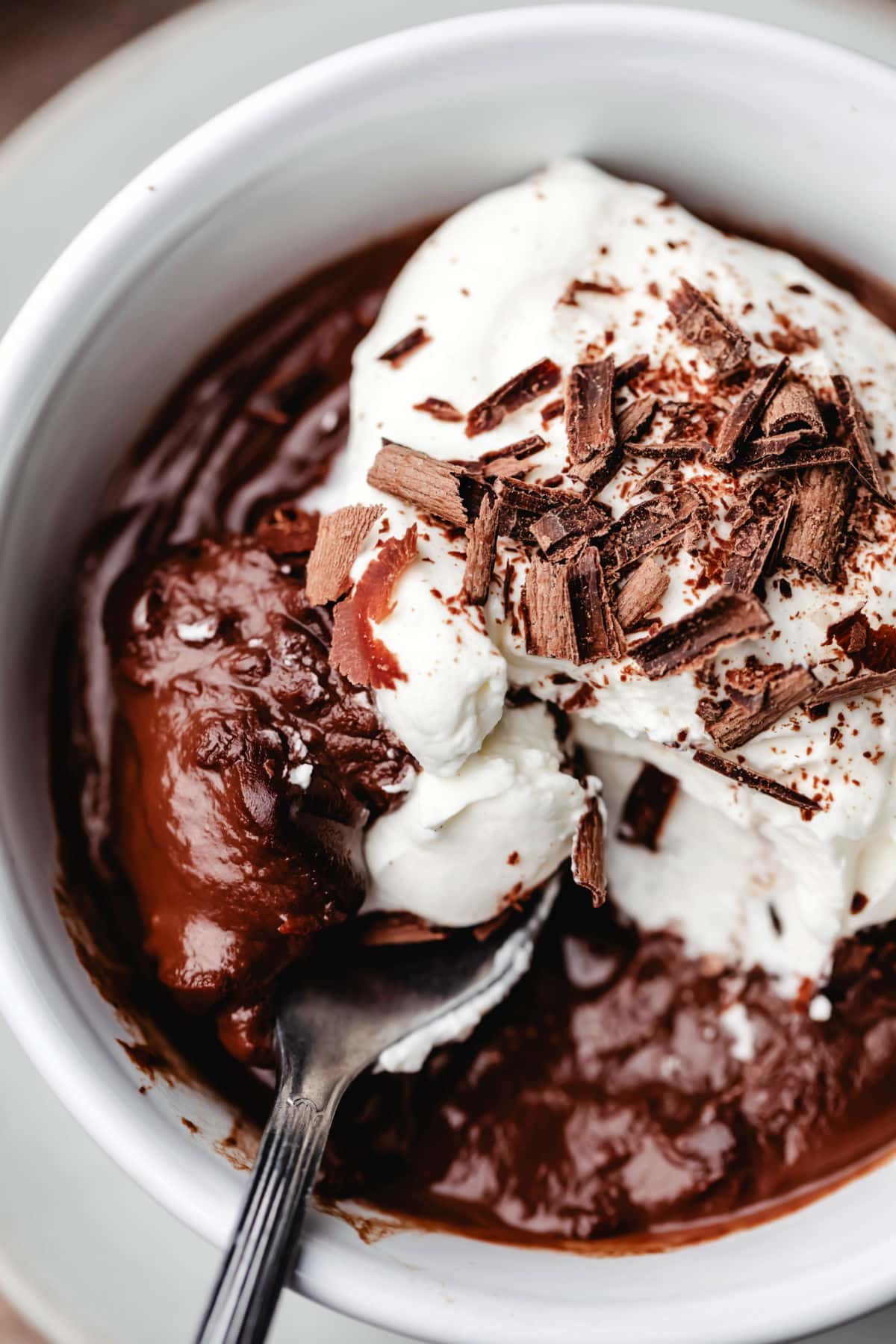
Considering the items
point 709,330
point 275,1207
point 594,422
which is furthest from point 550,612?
point 275,1207

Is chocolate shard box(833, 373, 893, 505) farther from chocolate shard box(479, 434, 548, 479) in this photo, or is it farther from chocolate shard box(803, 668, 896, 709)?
chocolate shard box(479, 434, 548, 479)

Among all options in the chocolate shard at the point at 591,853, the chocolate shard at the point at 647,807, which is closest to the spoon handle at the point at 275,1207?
the chocolate shard at the point at 591,853

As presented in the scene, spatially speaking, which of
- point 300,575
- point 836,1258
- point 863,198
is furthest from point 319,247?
point 836,1258

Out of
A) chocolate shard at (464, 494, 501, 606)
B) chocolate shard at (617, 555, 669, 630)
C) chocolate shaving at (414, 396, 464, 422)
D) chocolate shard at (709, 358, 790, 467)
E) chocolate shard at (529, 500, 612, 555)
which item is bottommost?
chocolate shard at (617, 555, 669, 630)

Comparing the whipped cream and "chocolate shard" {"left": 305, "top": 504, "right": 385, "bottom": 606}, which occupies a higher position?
"chocolate shard" {"left": 305, "top": 504, "right": 385, "bottom": 606}

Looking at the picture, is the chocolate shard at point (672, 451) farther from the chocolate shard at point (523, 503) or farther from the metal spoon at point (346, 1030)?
the metal spoon at point (346, 1030)

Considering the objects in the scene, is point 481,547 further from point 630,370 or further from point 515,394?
point 630,370

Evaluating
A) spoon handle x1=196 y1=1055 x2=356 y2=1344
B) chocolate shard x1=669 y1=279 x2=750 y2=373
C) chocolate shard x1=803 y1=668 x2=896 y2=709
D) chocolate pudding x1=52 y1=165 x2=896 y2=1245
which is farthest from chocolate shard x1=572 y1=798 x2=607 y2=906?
chocolate shard x1=669 y1=279 x2=750 y2=373
